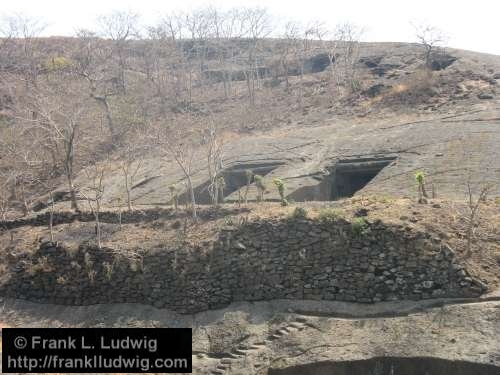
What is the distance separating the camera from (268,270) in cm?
1448

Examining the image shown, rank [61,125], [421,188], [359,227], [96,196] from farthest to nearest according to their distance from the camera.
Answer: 1. [61,125]
2. [96,196]
3. [421,188]
4. [359,227]

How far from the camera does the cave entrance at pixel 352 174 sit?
1991 centimetres

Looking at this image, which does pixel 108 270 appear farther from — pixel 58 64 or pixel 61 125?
pixel 58 64

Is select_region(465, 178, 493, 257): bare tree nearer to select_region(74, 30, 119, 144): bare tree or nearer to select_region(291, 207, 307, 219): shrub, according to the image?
select_region(291, 207, 307, 219): shrub

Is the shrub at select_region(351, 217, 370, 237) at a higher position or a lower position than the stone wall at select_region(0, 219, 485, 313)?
higher

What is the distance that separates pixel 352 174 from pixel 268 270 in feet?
23.4

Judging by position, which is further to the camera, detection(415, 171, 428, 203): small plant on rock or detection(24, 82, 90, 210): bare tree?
detection(24, 82, 90, 210): bare tree

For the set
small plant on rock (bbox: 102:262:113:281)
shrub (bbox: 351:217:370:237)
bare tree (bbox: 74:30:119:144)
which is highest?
bare tree (bbox: 74:30:119:144)

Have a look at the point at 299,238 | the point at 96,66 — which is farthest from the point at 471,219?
the point at 96,66

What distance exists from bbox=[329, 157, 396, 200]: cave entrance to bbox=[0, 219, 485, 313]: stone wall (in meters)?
5.43

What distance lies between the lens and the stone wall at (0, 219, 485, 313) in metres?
13.2

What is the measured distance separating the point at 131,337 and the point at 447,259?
22.5ft

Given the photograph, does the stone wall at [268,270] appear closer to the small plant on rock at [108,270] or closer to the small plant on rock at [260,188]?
the small plant on rock at [108,270]

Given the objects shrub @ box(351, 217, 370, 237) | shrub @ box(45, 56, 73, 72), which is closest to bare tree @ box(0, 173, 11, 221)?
shrub @ box(351, 217, 370, 237)
